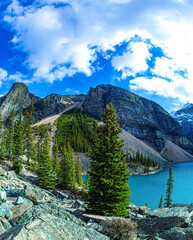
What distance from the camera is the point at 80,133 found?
18388cm

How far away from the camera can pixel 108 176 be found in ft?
56.1

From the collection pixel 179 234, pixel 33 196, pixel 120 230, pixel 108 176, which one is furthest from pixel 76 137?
pixel 179 234

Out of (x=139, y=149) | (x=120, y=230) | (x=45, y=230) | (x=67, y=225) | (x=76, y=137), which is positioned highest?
(x=76, y=137)

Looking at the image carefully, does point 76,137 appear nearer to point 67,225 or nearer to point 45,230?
point 67,225

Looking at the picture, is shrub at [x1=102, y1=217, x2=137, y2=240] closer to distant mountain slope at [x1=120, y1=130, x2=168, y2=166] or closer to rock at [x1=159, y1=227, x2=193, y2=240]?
A: rock at [x1=159, y1=227, x2=193, y2=240]

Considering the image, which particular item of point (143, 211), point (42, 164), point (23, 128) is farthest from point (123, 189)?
point (23, 128)

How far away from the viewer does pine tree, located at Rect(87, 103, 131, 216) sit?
1580cm

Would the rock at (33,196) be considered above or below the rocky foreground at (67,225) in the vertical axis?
below

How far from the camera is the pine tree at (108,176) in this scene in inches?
622

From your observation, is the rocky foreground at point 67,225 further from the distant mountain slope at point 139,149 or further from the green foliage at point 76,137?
the distant mountain slope at point 139,149

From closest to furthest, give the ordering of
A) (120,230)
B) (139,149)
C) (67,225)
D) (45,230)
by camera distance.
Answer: (45,230) → (67,225) → (120,230) → (139,149)

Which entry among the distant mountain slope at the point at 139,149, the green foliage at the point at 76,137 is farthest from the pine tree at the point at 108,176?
the distant mountain slope at the point at 139,149

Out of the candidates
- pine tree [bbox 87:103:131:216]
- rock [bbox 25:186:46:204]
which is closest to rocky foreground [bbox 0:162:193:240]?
rock [bbox 25:186:46:204]

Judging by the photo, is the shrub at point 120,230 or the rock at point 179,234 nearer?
the rock at point 179,234
